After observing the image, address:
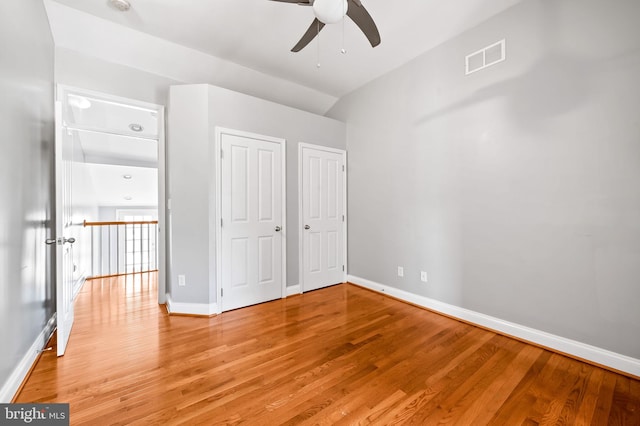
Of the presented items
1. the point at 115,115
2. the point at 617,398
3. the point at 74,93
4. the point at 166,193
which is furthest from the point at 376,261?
the point at 115,115

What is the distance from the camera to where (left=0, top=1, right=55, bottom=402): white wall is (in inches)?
61.5

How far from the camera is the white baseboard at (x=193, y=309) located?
2.92 m

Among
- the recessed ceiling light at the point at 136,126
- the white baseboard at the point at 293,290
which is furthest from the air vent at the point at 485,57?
the recessed ceiling light at the point at 136,126

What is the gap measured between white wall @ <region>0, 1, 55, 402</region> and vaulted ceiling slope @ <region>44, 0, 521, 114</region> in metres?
0.46

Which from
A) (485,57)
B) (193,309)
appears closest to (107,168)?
(193,309)

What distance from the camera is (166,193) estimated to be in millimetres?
3240

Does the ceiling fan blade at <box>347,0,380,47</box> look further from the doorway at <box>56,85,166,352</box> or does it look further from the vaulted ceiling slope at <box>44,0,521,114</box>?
the doorway at <box>56,85,166,352</box>

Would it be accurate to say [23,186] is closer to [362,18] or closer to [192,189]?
[192,189]

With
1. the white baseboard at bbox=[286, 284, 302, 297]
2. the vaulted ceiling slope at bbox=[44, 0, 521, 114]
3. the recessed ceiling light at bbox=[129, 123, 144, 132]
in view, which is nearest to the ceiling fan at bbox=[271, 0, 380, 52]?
the vaulted ceiling slope at bbox=[44, 0, 521, 114]

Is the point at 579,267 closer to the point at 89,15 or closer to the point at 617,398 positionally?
the point at 617,398

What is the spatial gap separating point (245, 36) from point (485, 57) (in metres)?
2.60

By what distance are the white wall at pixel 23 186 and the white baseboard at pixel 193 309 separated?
1.04 metres

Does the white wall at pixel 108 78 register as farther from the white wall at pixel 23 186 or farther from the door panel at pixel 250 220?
the door panel at pixel 250 220

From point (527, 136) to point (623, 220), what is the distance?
0.95m
